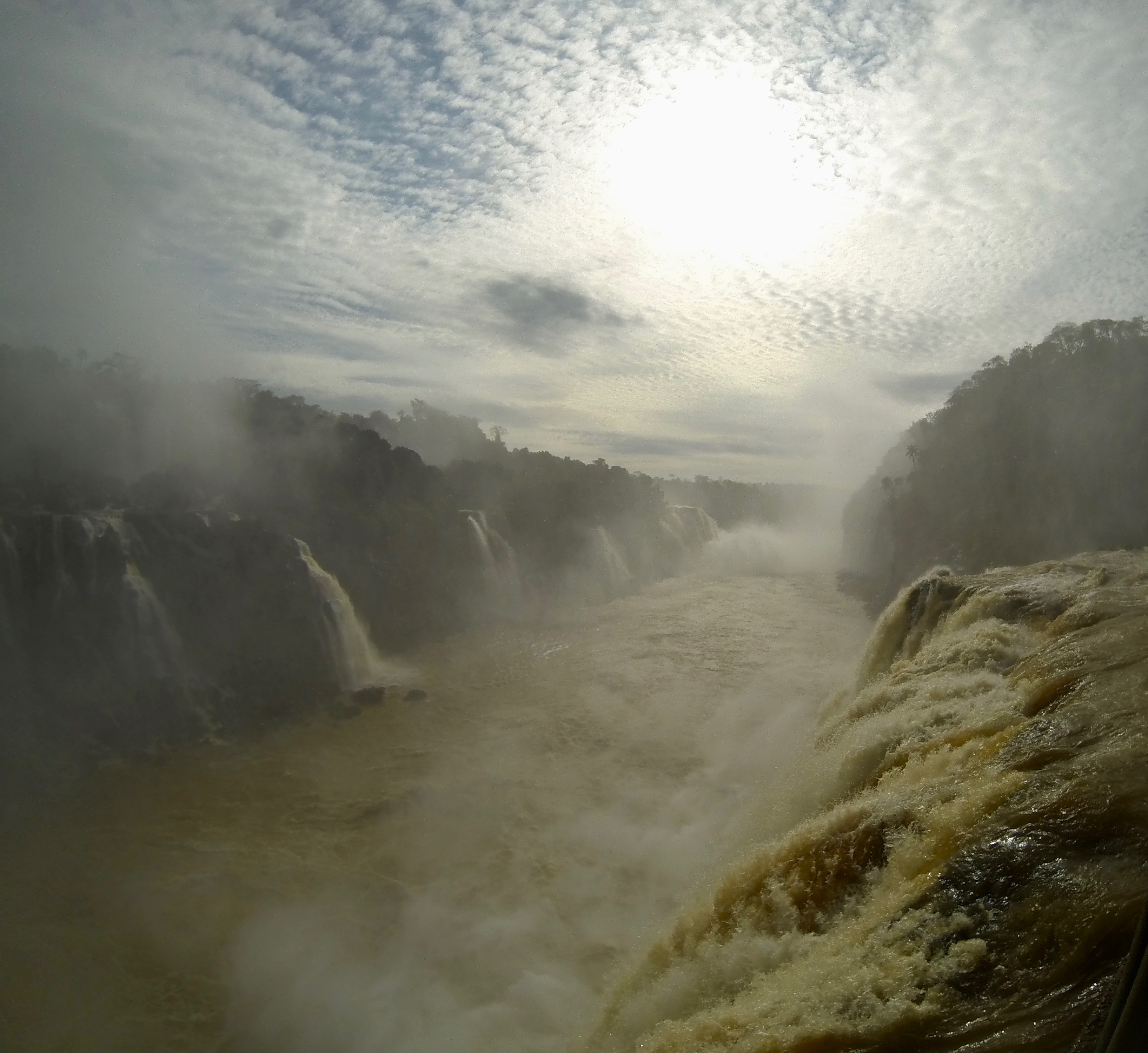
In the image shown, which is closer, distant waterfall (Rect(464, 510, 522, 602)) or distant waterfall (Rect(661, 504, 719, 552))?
distant waterfall (Rect(464, 510, 522, 602))

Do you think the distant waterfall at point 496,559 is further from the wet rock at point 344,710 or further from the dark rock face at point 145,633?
the wet rock at point 344,710

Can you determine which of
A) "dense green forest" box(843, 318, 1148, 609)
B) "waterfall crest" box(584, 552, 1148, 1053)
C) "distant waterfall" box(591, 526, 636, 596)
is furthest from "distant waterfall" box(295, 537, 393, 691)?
"dense green forest" box(843, 318, 1148, 609)

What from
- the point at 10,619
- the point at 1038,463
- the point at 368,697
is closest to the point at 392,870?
the point at 368,697

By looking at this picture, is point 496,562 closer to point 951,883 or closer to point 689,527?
point 689,527

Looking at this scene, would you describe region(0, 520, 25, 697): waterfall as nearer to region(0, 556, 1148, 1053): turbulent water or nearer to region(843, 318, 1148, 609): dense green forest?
region(0, 556, 1148, 1053): turbulent water

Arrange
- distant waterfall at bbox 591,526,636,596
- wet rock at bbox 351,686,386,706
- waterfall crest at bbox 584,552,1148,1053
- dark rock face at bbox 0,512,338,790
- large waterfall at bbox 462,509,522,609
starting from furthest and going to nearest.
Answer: distant waterfall at bbox 591,526,636,596
large waterfall at bbox 462,509,522,609
wet rock at bbox 351,686,386,706
dark rock face at bbox 0,512,338,790
waterfall crest at bbox 584,552,1148,1053

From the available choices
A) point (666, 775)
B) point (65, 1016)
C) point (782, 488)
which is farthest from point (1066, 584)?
point (782, 488)

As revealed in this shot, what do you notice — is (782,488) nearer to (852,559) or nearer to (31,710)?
(852,559)
